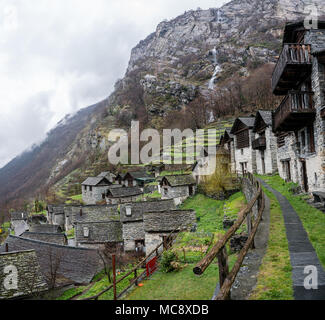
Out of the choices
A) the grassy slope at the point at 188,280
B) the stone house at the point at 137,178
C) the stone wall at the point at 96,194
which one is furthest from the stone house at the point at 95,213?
the stone wall at the point at 96,194

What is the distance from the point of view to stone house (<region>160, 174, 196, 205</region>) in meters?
39.7

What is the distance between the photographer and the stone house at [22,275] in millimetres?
16833

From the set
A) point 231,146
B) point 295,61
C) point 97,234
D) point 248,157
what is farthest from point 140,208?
point 295,61

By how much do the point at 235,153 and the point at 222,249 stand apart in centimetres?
3696

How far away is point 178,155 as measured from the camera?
6469 centimetres

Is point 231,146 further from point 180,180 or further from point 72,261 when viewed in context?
point 72,261

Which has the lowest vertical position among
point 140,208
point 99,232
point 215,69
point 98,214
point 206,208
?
point 99,232

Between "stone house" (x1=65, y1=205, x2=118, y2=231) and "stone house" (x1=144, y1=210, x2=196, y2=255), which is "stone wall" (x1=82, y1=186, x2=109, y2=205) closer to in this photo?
"stone house" (x1=65, y1=205, x2=118, y2=231)

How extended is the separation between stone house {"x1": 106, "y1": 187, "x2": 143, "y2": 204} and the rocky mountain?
145 feet

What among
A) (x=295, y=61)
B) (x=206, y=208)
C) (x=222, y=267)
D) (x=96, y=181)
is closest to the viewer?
(x=222, y=267)

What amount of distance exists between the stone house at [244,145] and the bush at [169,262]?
75.6 ft

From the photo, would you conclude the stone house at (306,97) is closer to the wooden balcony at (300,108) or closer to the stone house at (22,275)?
the wooden balcony at (300,108)

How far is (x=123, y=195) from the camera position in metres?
54.8

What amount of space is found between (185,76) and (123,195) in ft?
350
